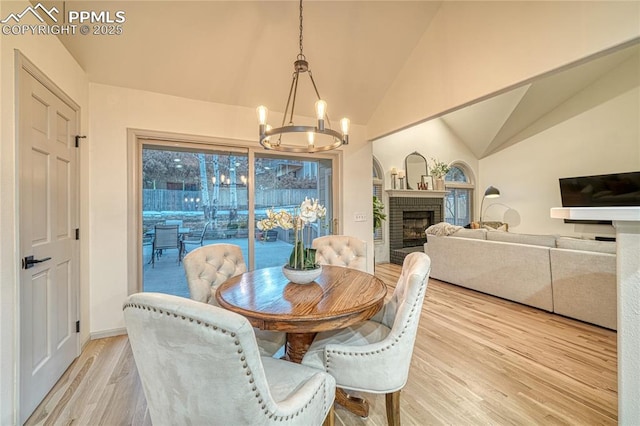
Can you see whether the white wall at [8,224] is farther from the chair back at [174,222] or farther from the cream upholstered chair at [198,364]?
the chair back at [174,222]

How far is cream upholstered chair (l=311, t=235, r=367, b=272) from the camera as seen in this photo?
260 cm

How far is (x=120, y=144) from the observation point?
9.14ft

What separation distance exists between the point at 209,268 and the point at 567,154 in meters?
7.66

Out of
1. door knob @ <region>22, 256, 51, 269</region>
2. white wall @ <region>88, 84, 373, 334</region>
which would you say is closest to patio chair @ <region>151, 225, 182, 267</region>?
white wall @ <region>88, 84, 373, 334</region>

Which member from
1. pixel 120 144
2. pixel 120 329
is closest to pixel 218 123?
pixel 120 144

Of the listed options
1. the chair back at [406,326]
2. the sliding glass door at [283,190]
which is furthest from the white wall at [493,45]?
the chair back at [406,326]

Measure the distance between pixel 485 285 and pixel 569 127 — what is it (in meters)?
4.82

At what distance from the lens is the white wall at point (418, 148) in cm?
625

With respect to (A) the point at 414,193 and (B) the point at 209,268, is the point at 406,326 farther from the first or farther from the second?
(A) the point at 414,193

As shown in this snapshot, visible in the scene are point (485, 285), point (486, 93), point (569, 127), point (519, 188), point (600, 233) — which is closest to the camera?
point (486, 93)

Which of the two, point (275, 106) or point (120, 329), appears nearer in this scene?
point (120, 329)

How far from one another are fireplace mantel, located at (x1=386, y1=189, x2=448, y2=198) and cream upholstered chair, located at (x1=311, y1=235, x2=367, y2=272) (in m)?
3.81

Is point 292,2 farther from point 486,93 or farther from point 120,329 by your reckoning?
point 120,329

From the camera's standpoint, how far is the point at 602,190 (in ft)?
17.5
